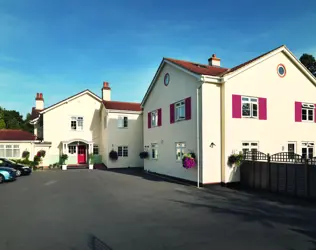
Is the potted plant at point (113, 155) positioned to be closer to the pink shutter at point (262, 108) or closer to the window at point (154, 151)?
the window at point (154, 151)

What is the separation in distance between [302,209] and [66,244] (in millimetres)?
7675

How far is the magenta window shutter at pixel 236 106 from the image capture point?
13.7m

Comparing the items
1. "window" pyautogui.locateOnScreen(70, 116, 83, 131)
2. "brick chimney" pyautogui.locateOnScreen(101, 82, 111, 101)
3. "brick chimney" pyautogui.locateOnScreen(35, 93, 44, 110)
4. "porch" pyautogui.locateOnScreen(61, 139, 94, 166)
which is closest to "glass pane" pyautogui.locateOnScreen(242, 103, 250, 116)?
"porch" pyautogui.locateOnScreen(61, 139, 94, 166)

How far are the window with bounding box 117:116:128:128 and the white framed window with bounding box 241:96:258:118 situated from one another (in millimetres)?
14446

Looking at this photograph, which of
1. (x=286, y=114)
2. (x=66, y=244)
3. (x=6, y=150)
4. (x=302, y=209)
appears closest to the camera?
(x=66, y=244)

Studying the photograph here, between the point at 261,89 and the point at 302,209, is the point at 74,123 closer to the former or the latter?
the point at 261,89

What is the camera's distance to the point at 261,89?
48.0 feet

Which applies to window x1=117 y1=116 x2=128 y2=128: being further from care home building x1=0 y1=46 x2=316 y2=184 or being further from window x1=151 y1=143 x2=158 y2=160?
window x1=151 y1=143 x2=158 y2=160

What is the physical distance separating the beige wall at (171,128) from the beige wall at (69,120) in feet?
31.1

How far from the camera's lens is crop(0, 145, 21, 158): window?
80.1 feet

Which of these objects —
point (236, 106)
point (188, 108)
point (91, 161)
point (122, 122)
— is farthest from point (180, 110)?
point (91, 161)

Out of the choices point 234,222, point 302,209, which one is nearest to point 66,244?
point 234,222

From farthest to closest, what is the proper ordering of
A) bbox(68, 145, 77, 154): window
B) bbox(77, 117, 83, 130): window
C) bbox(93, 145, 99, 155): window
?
bbox(93, 145, 99, 155): window < bbox(77, 117, 83, 130): window < bbox(68, 145, 77, 154): window

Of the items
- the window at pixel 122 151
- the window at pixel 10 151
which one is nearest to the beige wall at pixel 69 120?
the window at pixel 10 151
